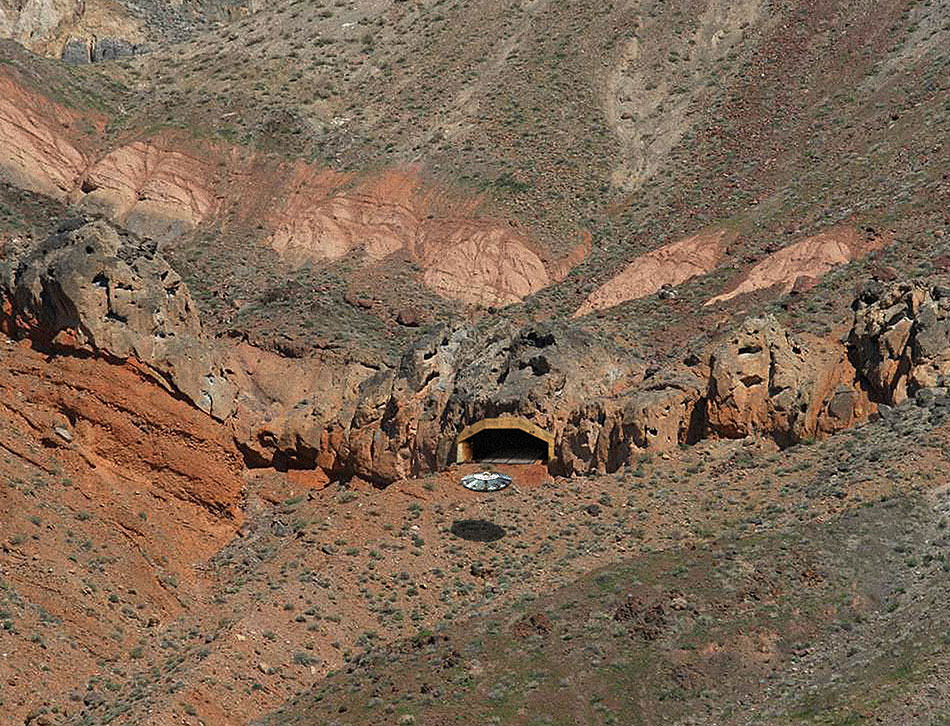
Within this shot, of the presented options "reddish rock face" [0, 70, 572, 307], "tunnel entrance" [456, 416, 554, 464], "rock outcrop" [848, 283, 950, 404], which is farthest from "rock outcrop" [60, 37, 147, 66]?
"rock outcrop" [848, 283, 950, 404]

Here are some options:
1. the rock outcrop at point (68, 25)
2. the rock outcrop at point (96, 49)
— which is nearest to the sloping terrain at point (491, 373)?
the rock outcrop at point (96, 49)

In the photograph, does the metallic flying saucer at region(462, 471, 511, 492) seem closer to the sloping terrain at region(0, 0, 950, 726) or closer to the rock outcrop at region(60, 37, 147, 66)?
the sloping terrain at region(0, 0, 950, 726)

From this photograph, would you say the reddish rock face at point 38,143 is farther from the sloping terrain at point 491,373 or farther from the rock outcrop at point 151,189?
the rock outcrop at point 151,189

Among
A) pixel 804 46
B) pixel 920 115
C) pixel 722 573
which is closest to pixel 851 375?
pixel 722 573

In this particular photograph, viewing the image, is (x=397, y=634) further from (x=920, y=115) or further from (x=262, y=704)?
(x=920, y=115)

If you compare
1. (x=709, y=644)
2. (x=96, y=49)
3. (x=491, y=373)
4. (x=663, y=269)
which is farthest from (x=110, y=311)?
(x=96, y=49)

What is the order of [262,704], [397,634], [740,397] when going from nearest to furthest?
[262,704] < [397,634] < [740,397]

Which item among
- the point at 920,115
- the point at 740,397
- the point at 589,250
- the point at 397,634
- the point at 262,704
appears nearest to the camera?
the point at 262,704
